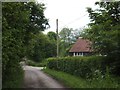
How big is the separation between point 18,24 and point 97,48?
19.0 ft

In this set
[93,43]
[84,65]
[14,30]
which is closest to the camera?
[14,30]

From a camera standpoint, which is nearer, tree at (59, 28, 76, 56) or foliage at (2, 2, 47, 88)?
foliage at (2, 2, 47, 88)

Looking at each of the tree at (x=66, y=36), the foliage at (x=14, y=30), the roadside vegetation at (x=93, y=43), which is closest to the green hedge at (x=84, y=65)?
the roadside vegetation at (x=93, y=43)

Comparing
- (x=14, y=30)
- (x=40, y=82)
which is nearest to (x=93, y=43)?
(x=14, y=30)

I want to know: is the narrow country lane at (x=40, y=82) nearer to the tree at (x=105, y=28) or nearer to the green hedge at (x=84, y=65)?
the green hedge at (x=84, y=65)

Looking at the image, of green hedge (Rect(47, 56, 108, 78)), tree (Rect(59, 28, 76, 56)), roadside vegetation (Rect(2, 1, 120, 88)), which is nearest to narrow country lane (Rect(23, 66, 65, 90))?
roadside vegetation (Rect(2, 1, 120, 88))

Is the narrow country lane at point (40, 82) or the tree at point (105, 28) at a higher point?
the tree at point (105, 28)

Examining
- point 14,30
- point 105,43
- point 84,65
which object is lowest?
point 84,65

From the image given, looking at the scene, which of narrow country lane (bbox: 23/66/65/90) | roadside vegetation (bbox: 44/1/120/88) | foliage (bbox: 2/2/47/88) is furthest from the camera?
narrow country lane (bbox: 23/66/65/90)

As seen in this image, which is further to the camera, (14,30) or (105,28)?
(105,28)

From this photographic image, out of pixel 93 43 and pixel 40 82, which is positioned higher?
pixel 93 43

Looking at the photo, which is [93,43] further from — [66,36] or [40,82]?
[66,36]

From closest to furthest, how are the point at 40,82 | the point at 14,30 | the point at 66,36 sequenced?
the point at 14,30, the point at 40,82, the point at 66,36

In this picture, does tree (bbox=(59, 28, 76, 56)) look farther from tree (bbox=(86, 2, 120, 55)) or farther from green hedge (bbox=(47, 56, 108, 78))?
tree (bbox=(86, 2, 120, 55))
